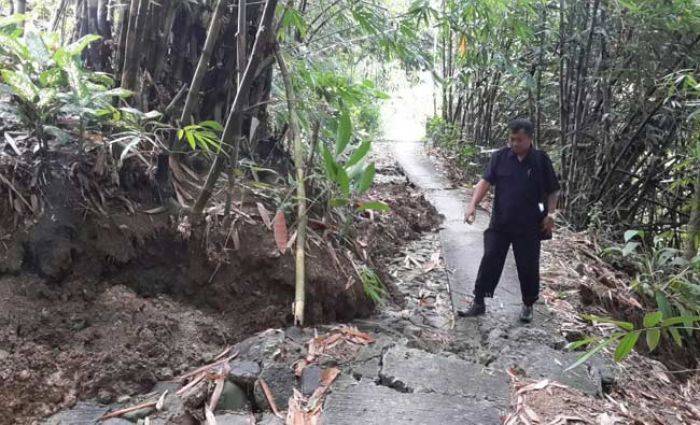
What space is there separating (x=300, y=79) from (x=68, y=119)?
1531 mm

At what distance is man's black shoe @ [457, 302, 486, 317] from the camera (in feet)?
11.4

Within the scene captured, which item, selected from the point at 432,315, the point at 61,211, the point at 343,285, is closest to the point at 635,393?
the point at 432,315

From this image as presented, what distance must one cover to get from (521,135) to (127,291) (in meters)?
2.33

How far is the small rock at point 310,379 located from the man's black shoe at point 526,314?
1638mm

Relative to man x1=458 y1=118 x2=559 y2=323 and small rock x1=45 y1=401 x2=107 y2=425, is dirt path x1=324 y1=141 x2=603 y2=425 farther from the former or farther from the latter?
small rock x1=45 y1=401 x2=107 y2=425

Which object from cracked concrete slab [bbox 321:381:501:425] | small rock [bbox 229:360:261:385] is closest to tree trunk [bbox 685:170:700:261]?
cracked concrete slab [bbox 321:381:501:425]

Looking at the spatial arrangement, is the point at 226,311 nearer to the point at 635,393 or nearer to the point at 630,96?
the point at 635,393

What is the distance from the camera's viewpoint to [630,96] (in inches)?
218

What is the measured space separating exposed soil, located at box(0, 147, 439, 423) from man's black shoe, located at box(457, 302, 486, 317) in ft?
2.52

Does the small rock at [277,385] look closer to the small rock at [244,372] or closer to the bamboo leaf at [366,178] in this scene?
the small rock at [244,372]

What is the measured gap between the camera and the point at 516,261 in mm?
3402

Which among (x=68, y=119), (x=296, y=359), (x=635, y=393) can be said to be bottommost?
(x=635, y=393)

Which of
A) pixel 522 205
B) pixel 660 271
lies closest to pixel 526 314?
pixel 522 205

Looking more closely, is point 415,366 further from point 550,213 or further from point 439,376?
point 550,213
